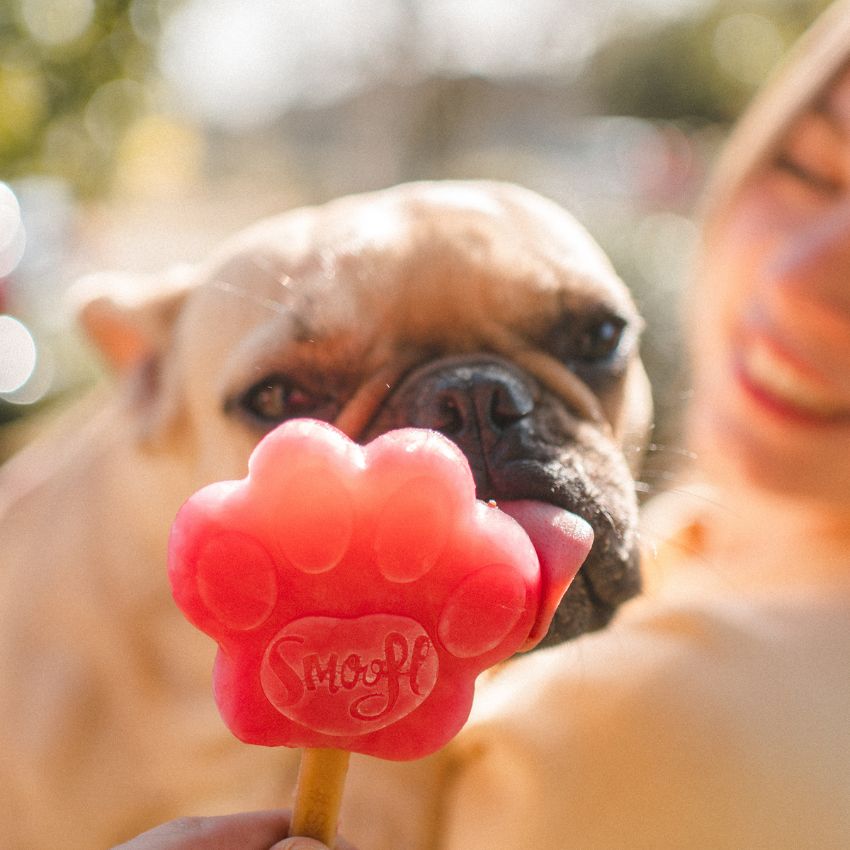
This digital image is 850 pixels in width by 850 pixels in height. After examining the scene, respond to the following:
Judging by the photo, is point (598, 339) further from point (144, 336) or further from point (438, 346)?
point (144, 336)

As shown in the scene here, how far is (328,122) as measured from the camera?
1088 centimetres

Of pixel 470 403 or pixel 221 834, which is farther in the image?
pixel 470 403

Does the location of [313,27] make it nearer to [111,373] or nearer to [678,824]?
[111,373]

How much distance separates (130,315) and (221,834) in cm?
96

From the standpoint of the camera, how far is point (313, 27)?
722cm

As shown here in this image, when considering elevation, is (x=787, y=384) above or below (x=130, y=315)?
above

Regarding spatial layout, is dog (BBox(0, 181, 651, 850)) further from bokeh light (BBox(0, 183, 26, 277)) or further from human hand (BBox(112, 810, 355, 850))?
bokeh light (BBox(0, 183, 26, 277))

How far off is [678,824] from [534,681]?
0.23 meters

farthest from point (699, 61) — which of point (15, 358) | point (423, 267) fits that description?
point (423, 267)

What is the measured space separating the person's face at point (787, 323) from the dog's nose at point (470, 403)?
42 centimetres

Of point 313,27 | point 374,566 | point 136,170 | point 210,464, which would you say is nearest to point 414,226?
point 210,464

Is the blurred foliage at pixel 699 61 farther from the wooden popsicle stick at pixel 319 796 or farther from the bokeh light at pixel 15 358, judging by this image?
the wooden popsicle stick at pixel 319 796

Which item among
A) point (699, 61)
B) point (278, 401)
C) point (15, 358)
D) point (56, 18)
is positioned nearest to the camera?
point (278, 401)

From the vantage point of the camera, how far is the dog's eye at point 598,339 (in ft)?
3.91
